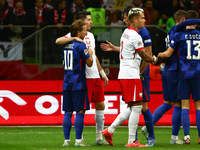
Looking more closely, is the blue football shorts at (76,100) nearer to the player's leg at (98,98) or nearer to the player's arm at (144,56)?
the player's leg at (98,98)

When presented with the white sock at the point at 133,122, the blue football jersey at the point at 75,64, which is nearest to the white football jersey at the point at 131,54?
the white sock at the point at 133,122

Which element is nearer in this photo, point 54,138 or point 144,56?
point 144,56

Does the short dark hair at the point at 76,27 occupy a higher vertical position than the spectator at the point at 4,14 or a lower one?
lower

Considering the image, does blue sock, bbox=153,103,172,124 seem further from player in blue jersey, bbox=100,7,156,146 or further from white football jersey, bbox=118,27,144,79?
white football jersey, bbox=118,27,144,79

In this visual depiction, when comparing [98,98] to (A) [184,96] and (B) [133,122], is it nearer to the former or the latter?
(B) [133,122]

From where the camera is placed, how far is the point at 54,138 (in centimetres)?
816

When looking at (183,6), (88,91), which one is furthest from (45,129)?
(183,6)

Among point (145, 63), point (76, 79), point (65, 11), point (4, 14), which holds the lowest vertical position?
point (76, 79)

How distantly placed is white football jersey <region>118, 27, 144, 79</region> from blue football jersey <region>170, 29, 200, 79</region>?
96 cm

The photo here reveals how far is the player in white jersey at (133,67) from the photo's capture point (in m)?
6.28

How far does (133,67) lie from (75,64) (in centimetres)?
89

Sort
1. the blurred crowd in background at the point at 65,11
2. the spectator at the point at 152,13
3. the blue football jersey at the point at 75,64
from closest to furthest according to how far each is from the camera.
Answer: the blue football jersey at the point at 75,64 < the blurred crowd in background at the point at 65,11 < the spectator at the point at 152,13

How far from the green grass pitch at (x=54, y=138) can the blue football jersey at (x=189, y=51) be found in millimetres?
1164

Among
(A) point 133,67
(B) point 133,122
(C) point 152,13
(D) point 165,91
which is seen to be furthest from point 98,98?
(C) point 152,13
